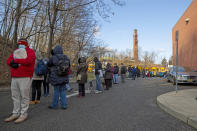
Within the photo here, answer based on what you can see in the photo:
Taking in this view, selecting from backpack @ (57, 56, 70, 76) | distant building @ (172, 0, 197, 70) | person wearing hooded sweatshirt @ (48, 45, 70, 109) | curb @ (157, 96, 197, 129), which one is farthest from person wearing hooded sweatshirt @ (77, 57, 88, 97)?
distant building @ (172, 0, 197, 70)

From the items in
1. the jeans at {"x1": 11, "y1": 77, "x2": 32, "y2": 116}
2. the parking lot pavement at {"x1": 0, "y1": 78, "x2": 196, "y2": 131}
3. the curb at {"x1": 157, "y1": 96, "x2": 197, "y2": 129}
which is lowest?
the parking lot pavement at {"x1": 0, "y1": 78, "x2": 196, "y2": 131}

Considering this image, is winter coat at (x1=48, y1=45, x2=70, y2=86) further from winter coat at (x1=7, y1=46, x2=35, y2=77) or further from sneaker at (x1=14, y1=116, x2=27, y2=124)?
sneaker at (x1=14, y1=116, x2=27, y2=124)

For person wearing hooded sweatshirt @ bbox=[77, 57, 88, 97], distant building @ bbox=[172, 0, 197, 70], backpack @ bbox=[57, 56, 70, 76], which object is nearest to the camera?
backpack @ bbox=[57, 56, 70, 76]

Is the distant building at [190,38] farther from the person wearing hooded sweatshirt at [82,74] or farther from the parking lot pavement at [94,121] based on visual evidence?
the parking lot pavement at [94,121]

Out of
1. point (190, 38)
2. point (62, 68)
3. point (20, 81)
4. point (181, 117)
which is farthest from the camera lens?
point (190, 38)

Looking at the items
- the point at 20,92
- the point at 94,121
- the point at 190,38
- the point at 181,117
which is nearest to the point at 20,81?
the point at 20,92

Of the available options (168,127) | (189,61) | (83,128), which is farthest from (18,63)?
(189,61)

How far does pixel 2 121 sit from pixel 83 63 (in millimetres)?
4231

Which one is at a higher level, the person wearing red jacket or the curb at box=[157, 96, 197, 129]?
the person wearing red jacket

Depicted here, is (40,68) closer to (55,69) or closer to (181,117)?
(55,69)

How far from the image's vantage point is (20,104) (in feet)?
13.5

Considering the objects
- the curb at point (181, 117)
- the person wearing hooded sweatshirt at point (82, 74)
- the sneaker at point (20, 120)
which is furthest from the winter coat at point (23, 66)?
the curb at point (181, 117)

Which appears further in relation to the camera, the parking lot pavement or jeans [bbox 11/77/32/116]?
jeans [bbox 11/77/32/116]

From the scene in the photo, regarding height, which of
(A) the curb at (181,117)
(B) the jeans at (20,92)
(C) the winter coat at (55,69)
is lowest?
(A) the curb at (181,117)
